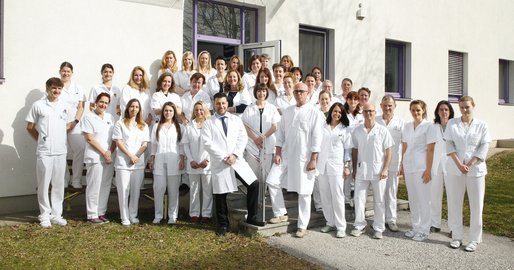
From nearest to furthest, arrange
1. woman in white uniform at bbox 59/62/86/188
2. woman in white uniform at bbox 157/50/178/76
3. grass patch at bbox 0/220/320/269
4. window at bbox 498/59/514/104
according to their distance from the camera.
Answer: grass patch at bbox 0/220/320/269 < woman in white uniform at bbox 59/62/86/188 < woman in white uniform at bbox 157/50/178/76 < window at bbox 498/59/514/104

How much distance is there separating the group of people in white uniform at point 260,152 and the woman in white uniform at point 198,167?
0.02 meters

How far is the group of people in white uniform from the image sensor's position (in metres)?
7.23

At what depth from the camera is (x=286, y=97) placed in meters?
8.65

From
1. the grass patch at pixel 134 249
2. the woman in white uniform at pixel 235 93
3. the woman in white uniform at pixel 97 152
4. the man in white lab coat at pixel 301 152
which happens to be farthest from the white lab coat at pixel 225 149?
the woman in white uniform at pixel 97 152

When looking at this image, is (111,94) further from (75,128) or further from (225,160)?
(225,160)

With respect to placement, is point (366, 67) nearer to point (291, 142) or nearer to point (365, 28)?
point (365, 28)

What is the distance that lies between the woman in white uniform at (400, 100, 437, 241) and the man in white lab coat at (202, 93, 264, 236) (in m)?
2.25

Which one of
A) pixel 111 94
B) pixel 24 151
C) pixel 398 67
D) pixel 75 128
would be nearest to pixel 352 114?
pixel 111 94

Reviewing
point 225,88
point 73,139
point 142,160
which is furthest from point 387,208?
point 73,139

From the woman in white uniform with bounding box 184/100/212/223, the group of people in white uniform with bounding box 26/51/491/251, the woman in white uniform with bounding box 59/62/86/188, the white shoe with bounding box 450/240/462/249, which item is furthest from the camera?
the woman in white uniform with bounding box 59/62/86/188

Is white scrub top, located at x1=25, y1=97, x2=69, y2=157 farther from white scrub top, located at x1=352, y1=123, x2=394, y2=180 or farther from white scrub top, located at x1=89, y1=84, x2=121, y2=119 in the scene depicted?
white scrub top, located at x1=352, y1=123, x2=394, y2=180

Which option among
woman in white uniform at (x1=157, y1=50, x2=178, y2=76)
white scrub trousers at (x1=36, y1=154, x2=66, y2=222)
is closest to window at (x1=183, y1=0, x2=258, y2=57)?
woman in white uniform at (x1=157, y1=50, x2=178, y2=76)

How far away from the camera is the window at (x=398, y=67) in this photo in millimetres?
14922

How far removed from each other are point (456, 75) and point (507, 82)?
360 centimetres
